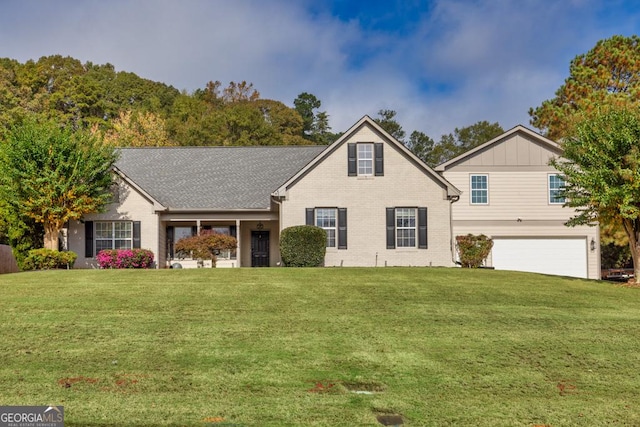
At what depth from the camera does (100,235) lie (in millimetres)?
25750

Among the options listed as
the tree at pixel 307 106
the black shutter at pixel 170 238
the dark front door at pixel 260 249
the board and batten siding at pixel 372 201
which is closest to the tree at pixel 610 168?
the board and batten siding at pixel 372 201

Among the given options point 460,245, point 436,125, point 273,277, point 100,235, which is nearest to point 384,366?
point 273,277

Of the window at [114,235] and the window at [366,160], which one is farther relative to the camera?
the window at [114,235]

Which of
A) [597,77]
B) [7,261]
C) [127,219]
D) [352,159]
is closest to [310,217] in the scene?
[352,159]

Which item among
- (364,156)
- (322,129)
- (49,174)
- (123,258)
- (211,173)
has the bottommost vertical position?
(123,258)

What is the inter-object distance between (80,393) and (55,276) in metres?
11.4

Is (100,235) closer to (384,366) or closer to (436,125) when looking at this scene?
(384,366)

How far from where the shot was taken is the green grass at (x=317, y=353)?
7.96 m

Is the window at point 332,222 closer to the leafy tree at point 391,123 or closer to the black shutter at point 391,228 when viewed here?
the black shutter at point 391,228

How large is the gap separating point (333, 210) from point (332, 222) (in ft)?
1.55

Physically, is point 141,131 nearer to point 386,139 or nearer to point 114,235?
point 114,235

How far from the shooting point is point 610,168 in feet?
62.7

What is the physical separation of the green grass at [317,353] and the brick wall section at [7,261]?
15.9ft

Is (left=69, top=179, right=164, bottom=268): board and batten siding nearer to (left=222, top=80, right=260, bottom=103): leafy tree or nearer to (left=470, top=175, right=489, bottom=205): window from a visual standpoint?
(left=470, top=175, right=489, bottom=205): window
